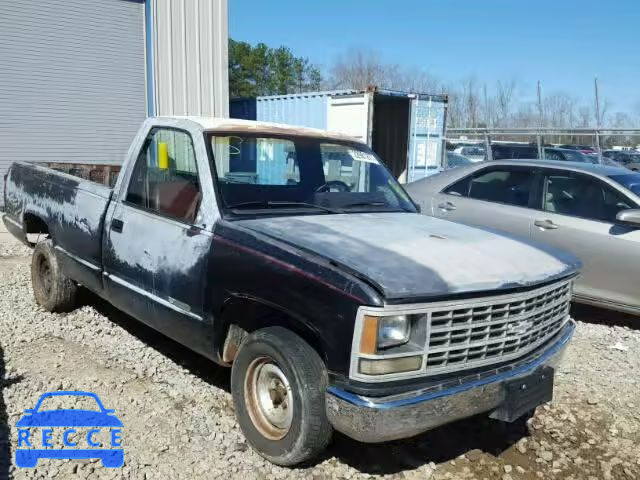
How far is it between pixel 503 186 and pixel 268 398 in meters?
4.37

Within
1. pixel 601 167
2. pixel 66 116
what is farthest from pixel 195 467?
pixel 66 116

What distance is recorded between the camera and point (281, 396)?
319cm

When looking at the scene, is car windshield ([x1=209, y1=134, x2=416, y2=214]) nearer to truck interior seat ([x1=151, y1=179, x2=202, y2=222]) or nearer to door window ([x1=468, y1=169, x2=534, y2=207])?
truck interior seat ([x1=151, y1=179, x2=202, y2=222])

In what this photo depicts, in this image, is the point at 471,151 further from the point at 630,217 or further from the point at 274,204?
the point at 274,204

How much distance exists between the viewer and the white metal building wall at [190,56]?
12711 mm

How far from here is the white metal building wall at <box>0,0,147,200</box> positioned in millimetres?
11602

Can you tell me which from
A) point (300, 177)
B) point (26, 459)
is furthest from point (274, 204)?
point (26, 459)

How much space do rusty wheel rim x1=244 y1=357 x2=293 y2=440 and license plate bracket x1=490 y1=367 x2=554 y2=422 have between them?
109cm

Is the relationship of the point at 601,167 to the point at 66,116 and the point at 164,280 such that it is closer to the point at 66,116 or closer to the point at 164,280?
the point at 164,280

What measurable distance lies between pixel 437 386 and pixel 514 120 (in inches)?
1769

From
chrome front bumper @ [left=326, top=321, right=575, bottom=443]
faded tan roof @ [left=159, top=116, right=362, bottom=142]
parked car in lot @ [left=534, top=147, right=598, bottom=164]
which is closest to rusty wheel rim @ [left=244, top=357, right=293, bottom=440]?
chrome front bumper @ [left=326, top=321, right=575, bottom=443]

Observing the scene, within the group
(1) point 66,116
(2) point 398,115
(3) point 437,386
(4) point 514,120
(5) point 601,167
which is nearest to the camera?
(3) point 437,386

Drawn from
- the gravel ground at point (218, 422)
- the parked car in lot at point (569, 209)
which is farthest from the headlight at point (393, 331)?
the parked car in lot at point (569, 209)

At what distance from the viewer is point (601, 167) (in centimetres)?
639
